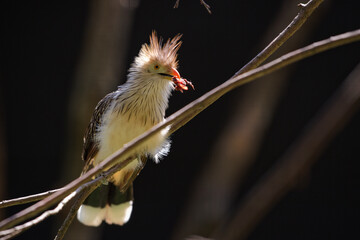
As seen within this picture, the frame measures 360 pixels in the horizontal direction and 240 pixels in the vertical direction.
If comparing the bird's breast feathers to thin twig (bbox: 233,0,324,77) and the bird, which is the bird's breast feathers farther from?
thin twig (bbox: 233,0,324,77)

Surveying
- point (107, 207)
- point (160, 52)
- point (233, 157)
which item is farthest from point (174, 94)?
point (233, 157)

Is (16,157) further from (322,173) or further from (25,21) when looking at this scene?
(322,173)

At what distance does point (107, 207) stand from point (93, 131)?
0.52m

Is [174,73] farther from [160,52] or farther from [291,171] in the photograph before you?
[291,171]

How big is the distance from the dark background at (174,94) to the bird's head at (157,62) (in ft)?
4.35

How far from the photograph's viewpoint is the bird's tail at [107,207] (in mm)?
3217

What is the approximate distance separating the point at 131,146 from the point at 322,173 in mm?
3363

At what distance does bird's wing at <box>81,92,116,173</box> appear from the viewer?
3.06m

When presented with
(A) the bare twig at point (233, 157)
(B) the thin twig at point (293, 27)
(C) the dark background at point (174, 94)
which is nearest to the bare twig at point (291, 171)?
(A) the bare twig at point (233, 157)

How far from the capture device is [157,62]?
2930mm

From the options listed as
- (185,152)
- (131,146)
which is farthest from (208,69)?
(131,146)

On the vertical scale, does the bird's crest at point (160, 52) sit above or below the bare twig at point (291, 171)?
above

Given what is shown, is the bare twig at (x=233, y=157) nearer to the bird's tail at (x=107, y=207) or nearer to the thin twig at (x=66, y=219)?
the thin twig at (x=66, y=219)

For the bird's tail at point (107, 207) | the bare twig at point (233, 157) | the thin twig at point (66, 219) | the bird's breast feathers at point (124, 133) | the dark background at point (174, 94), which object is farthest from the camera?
the dark background at point (174, 94)
